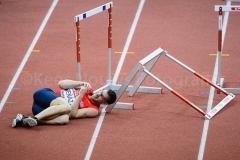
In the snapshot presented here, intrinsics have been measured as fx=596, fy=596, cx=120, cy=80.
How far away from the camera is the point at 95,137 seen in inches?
321

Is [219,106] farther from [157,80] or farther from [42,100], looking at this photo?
[42,100]

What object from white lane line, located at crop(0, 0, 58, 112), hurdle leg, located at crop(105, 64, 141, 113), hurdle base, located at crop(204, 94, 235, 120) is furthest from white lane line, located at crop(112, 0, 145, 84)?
hurdle base, located at crop(204, 94, 235, 120)

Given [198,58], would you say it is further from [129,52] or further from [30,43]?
[30,43]

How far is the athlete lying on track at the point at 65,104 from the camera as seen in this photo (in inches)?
326

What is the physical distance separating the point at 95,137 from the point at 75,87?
3.16 feet

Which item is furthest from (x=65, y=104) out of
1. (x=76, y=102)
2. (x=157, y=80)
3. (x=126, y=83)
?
(x=157, y=80)

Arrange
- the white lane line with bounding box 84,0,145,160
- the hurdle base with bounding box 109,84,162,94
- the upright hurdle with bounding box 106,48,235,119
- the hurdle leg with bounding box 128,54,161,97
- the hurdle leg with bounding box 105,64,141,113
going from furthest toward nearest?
1. the hurdle base with bounding box 109,84,162,94
2. the hurdle leg with bounding box 128,54,161,97
3. the hurdle leg with bounding box 105,64,141,113
4. the upright hurdle with bounding box 106,48,235,119
5. the white lane line with bounding box 84,0,145,160

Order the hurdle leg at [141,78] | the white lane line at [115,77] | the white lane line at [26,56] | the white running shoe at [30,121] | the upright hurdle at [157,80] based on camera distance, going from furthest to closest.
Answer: the white lane line at [26,56] < the hurdle leg at [141,78] < the upright hurdle at [157,80] < the white running shoe at [30,121] < the white lane line at [115,77]

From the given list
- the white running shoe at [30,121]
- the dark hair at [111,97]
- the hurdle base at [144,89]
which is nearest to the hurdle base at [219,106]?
the hurdle base at [144,89]

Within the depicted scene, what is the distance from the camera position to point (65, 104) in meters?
8.30

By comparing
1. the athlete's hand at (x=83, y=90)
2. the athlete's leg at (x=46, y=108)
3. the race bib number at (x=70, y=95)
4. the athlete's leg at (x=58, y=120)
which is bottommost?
the athlete's leg at (x=58, y=120)

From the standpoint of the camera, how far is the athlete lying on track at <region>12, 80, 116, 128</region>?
8273mm

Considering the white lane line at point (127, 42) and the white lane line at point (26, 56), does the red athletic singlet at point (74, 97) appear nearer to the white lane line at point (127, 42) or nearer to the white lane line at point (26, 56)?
the white lane line at point (26, 56)

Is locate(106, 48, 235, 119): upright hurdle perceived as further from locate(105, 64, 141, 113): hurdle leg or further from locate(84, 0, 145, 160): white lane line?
locate(84, 0, 145, 160): white lane line
